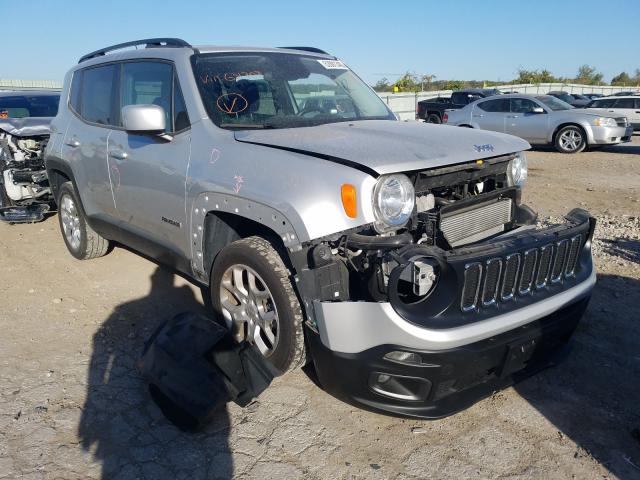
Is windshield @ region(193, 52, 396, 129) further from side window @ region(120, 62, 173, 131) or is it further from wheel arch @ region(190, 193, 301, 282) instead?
wheel arch @ region(190, 193, 301, 282)

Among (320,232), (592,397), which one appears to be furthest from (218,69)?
(592,397)

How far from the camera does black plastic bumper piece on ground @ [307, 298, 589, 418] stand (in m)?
2.56

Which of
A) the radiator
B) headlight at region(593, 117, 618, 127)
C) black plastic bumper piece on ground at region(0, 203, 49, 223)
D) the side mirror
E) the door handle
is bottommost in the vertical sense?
black plastic bumper piece on ground at region(0, 203, 49, 223)

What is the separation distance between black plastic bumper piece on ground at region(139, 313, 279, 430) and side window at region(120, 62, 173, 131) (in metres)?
1.54

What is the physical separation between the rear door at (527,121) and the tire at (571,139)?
1.25ft

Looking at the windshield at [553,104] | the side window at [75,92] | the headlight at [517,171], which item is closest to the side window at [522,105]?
the windshield at [553,104]

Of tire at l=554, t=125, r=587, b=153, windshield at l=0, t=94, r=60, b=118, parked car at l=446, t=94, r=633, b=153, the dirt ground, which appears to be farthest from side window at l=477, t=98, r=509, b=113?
the dirt ground

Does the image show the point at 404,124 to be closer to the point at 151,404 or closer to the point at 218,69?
the point at 218,69

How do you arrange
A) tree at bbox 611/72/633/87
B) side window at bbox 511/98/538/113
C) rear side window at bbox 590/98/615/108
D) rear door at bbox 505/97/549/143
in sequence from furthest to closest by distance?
tree at bbox 611/72/633/87 < rear side window at bbox 590/98/615/108 < side window at bbox 511/98/538/113 < rear door at bbox 505/97/549/143

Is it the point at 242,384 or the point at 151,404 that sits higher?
the point at 242,384

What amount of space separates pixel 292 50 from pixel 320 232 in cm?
243

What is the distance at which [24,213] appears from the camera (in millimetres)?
7121

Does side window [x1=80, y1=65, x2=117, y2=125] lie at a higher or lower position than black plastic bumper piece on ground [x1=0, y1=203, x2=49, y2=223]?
higher

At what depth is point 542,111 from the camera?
47.2 feet
